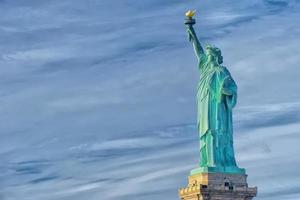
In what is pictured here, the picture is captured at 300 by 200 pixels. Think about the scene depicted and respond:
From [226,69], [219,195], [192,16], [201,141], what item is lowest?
[219,195]

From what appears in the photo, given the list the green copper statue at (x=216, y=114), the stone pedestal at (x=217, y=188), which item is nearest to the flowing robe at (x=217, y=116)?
the green copper statue at (x=216, y=114)

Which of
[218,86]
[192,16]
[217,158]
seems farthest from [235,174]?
[192,16]

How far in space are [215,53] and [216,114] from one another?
3.45m

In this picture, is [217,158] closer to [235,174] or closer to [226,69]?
[235,174]

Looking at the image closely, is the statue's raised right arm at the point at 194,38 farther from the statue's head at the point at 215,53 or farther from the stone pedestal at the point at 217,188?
the stone pedestal at the point at 217,188

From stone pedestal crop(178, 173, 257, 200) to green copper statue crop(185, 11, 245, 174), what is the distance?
0.70m

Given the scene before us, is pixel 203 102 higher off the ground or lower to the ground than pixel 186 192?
higher

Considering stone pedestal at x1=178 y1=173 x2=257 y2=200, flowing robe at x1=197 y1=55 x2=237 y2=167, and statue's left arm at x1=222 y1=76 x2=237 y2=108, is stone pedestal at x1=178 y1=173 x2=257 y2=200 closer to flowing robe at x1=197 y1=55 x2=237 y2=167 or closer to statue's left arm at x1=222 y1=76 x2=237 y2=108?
flowing robe at x1=197 y1=55 x2=237 y2=167

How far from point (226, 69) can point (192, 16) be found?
3757 millimetres

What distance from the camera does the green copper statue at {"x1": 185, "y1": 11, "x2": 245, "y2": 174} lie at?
5209 centimetres

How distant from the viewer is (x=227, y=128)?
5272 centimetres

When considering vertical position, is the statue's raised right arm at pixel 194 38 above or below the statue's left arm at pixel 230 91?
above

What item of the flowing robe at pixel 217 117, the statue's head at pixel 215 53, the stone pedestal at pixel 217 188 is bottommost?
the stone pedestal at pixel 217 188

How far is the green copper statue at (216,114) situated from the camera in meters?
52.1
